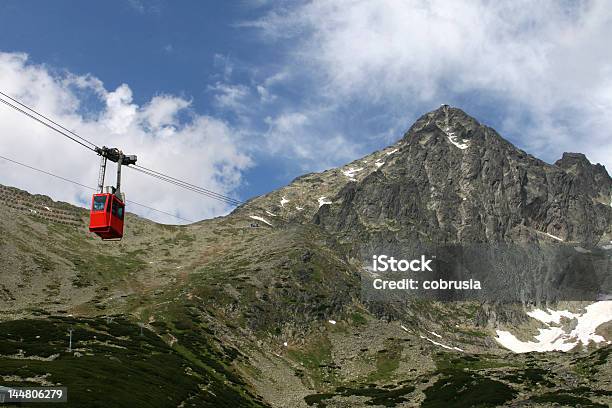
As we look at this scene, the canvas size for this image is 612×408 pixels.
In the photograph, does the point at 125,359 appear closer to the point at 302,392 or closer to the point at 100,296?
the point at 302,392

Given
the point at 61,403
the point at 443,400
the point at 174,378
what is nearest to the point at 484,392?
the point at 443,400

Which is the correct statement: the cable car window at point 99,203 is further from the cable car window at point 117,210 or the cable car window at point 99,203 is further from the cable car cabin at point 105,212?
the cable car window at point 117,210

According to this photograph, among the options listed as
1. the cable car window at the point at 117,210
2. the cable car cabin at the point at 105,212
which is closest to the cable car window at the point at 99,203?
the cable car cabin at the point at 105,212

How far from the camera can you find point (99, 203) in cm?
5541

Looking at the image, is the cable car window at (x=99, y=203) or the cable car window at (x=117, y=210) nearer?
the cable car window at (x=99, y=203)

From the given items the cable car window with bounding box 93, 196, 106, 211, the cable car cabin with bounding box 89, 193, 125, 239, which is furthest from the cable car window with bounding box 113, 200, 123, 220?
the cable car window with bounding box 93, 196, 106, 211

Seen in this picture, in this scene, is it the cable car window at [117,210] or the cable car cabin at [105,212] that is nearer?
the cable car cabin at [105,212]

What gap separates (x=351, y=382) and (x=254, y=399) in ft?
155

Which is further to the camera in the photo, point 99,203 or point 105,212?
point 99,203

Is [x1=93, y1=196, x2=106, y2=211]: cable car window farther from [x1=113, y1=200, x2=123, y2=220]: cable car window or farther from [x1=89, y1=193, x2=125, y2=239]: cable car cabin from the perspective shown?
[x1=113, y1=200, x2=123, y2=220]: cable car window

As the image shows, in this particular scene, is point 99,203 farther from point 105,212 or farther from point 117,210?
point 117,210

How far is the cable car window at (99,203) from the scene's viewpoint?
55.2 meters

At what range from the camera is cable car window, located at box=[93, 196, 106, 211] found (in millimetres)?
55156

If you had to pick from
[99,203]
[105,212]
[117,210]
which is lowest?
[105,212]
